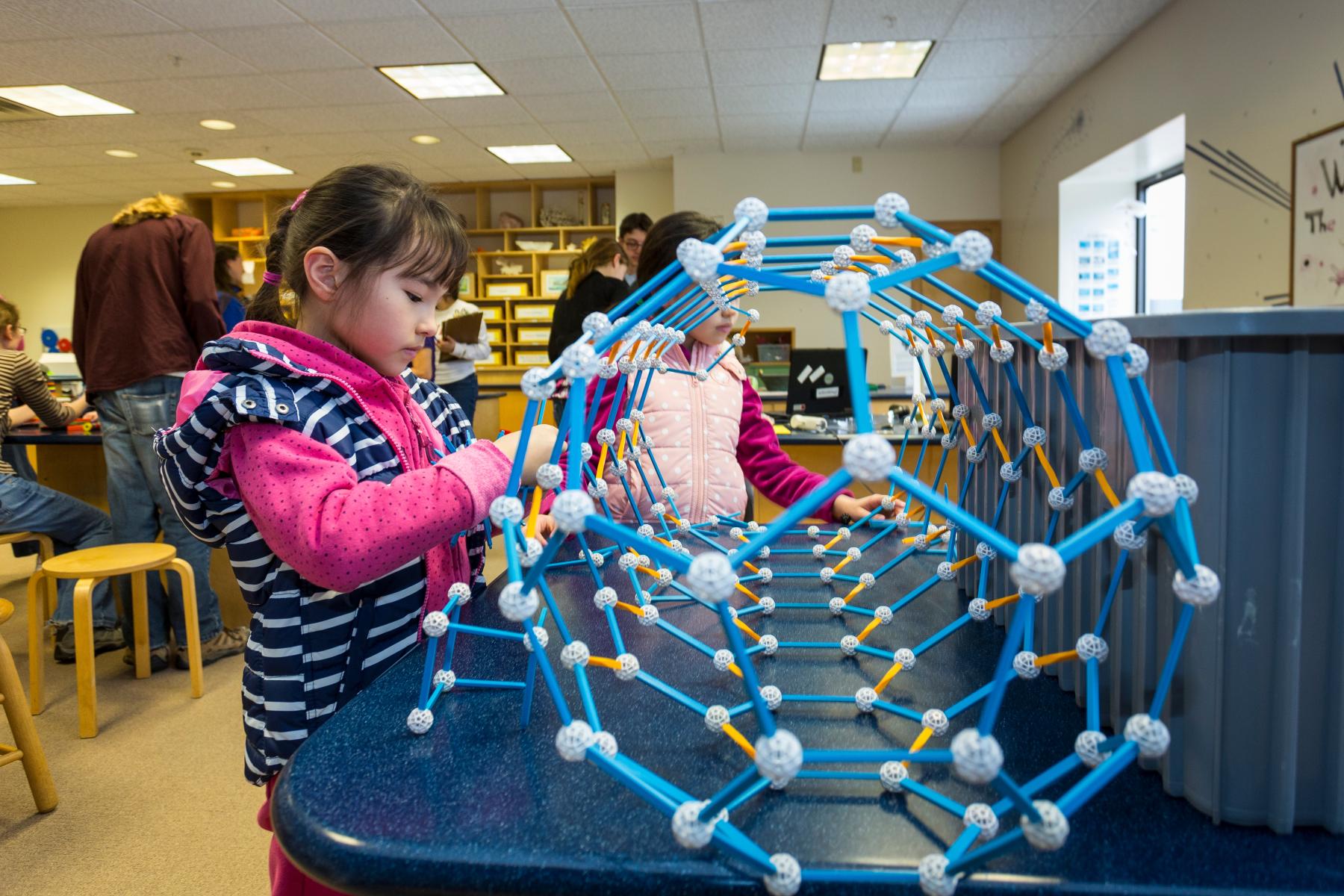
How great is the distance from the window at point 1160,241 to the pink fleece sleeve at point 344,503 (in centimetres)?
533

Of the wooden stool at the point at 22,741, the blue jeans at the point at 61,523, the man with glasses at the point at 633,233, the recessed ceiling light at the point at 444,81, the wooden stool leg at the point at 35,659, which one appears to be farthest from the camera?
the recessed ceiling light at the point at 444,81

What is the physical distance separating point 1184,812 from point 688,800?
30 cm

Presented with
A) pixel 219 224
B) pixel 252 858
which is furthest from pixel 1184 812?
pixel 219 224

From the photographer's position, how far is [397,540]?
30.3 inches

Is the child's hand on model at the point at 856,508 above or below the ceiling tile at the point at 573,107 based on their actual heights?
below

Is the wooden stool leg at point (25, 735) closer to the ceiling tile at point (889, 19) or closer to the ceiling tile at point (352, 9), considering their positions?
the ceiling tile at point (352, 9)

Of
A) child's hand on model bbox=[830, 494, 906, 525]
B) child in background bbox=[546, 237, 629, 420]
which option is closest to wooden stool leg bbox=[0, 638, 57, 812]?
child's hand on model bbox=[830, 494, 906, 525]

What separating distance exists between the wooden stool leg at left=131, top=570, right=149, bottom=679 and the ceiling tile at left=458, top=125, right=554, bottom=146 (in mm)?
4258

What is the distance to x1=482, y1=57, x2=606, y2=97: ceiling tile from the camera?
468cm

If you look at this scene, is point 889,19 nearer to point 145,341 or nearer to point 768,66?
point 768,66

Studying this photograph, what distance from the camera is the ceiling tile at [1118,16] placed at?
399 cm

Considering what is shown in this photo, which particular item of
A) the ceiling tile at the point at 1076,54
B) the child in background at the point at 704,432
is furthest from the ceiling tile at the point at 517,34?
the child in background at the point at 704,432

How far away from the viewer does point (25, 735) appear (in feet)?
6.38

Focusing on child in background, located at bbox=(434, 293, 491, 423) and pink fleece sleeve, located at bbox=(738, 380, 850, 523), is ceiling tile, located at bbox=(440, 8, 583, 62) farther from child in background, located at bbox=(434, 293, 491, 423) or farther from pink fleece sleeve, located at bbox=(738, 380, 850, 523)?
pink fleece sleeve, located at bbox=(738, 380, 850, 523)
